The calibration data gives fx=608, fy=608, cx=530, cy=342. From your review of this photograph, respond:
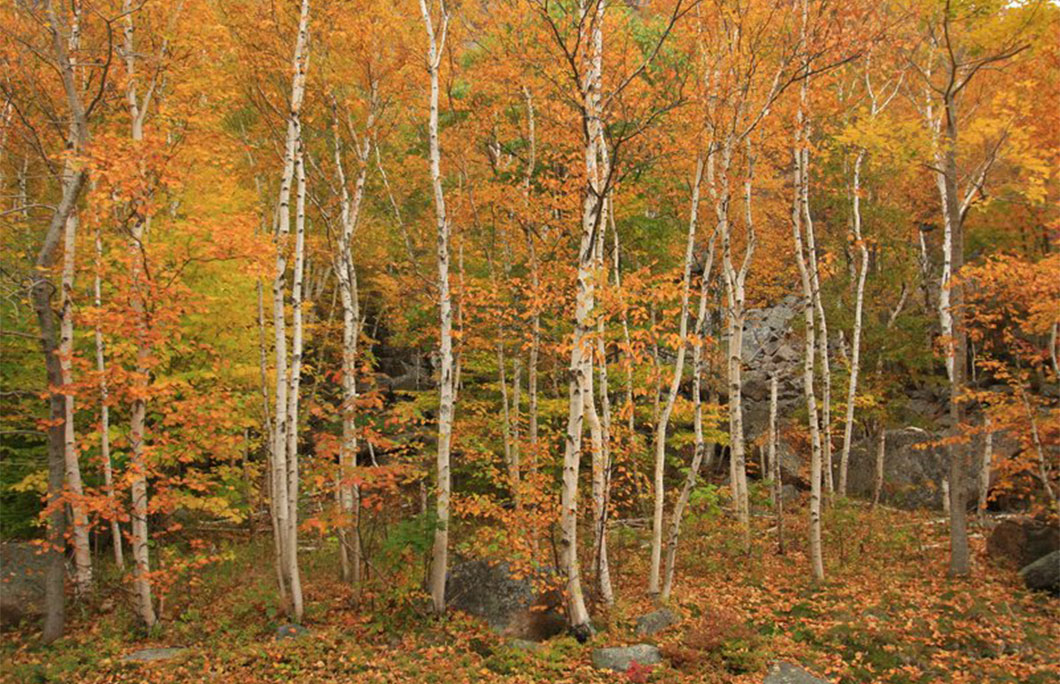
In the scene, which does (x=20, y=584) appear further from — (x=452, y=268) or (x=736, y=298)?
(x=736, y=298)

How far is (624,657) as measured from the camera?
25.2 ft

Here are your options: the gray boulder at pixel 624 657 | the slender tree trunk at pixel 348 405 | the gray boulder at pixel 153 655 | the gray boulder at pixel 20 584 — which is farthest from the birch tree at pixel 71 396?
the gray boulder at pixel 624 657

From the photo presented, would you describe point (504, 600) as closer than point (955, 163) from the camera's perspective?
Yes

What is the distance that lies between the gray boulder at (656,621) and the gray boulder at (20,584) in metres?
9.41

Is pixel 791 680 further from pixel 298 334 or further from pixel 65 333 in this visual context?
pixel 65 333

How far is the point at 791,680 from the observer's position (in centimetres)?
725

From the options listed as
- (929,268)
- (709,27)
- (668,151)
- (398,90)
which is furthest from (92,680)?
(929,268)

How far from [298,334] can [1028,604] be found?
478 inches

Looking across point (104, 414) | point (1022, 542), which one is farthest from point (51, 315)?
point (1022, 542)

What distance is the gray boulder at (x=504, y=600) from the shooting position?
8867mm

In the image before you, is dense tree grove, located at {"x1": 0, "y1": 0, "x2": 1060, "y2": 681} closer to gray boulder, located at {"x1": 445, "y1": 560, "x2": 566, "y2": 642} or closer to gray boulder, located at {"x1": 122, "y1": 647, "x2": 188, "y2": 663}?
gray boulder, located at {"x1": 445, "y1": 560, "x2": 566, "y2": 642}

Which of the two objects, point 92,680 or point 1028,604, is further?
point 1028,604

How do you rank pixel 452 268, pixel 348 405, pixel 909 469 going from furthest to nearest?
pixel 452 268 < pixel 909 469 < pixel 348 405

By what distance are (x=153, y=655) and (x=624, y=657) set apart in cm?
628
